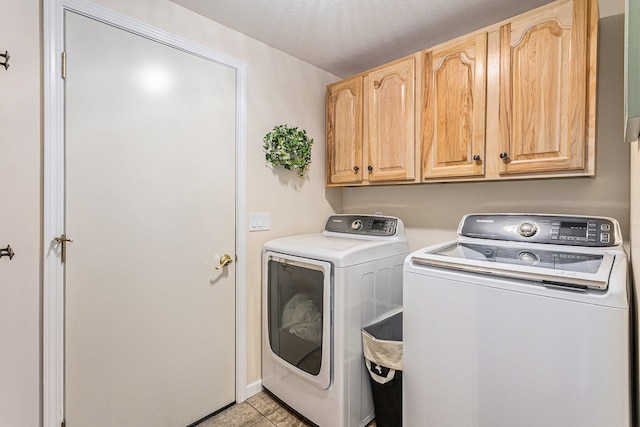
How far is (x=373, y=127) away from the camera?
206 centimetres

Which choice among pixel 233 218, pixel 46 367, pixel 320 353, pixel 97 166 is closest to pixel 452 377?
pixel 320 353

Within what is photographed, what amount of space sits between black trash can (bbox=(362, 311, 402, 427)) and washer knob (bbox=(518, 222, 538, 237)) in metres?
0.85

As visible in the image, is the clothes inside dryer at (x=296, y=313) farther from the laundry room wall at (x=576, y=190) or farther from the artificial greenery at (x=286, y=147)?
the laundry room wall at (x=576, y=190)

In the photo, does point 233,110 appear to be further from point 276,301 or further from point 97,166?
point 276,301

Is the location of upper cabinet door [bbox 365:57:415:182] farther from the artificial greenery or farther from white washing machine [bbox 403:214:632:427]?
white washing machine [bbox 403:214:632:427]

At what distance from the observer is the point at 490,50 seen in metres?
1.56

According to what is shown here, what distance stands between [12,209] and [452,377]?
6.41 feet

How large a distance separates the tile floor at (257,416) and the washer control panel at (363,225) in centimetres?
116

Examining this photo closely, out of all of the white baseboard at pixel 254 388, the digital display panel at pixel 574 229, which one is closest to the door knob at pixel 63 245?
the white baseboard at pixel 254 388

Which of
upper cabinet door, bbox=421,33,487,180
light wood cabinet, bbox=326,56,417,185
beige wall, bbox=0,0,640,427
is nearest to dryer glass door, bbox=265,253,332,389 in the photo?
beige wall, bbox=0,0,640,427

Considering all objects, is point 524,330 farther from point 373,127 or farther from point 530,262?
point 373,127

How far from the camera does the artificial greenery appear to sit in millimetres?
2064

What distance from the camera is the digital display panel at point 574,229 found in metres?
1.42

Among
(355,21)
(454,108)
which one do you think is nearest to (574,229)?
(454,108)
